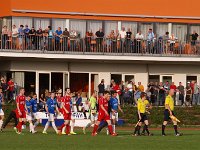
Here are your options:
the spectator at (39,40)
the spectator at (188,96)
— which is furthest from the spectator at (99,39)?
the spectator at (188,96)

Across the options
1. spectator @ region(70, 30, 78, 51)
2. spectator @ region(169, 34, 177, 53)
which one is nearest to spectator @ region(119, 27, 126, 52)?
spectator @ region(70, 30, 78, 51)

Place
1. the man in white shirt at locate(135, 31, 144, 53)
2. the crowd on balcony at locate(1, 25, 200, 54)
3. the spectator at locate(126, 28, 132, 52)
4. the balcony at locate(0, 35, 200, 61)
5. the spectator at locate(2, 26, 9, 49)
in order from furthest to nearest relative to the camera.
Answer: the man in white shirt at locate(135, 31, 144, 53) → the spectator at locate(126, 28, 132, 52) → the balcony at locate(0, 35, 200, 61) → the crowd on balcony at locate(1, 25, 200, 54) → the spectator at locate(2, 26, 9, 49)

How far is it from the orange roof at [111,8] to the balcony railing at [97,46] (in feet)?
8.71

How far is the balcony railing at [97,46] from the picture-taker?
2028 inches

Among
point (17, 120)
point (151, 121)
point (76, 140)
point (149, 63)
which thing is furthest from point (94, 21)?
point (76, 140)

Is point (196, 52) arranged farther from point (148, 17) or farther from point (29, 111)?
point (29, 111)

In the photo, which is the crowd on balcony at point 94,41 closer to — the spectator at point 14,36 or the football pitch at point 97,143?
the spectator at point 14,36

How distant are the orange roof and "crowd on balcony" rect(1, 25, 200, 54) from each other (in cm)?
148

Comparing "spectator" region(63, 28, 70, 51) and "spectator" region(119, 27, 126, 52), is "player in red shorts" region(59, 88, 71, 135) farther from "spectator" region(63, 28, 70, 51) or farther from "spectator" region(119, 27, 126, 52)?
"spectator" region(119, 27, 126, 52)

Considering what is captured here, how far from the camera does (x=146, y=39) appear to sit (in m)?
53.8

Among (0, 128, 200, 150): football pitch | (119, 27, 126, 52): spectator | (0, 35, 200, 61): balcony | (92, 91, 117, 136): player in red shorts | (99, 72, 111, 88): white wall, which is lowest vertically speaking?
(0, 128, 200, 150): football pitch

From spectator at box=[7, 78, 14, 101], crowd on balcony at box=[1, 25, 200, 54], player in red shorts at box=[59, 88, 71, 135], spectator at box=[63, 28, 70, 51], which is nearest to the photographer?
player in red shorts at box=[59, 88, 71, 135]

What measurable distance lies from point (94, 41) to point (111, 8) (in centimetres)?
389

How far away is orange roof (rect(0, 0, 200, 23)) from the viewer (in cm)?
5431
